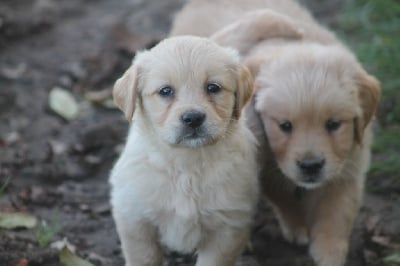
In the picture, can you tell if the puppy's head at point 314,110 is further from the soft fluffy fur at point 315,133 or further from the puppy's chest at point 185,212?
the puppy's chest at point 185,212

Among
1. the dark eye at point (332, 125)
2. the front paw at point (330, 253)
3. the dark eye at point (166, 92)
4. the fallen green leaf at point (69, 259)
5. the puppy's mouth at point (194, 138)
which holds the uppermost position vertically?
the dark eye at point (166, 92)

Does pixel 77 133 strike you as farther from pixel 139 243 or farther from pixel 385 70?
pixel 385 70

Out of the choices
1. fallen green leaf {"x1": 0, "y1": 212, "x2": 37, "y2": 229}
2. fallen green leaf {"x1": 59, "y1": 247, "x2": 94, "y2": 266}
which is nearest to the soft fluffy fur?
fallen green leaf {"x1": 59, "y1": 247, "x2": 94, "y2": 266}

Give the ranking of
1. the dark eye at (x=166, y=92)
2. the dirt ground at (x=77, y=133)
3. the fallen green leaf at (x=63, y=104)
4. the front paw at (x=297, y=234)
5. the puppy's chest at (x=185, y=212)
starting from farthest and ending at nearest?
1. the fallen green leaf at (x=63, y=104)
2. the front paw at (x=297, y=234)
3. the dirt ground at (x=77, y=133)
4. the puppy's chest at (x=185, y=212)
5. the dark eye at (x=166, y=92)

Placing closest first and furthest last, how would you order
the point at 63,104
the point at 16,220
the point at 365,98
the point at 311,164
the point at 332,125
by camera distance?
1. the point at 311,164
2. the point at 332,125
3. the point at 365,98
4. the point at 16,220
5. the point at 63,104

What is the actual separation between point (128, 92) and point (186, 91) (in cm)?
31

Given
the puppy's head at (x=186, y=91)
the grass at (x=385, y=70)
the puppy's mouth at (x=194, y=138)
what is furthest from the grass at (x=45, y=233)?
the grass at (x=385, y=70)

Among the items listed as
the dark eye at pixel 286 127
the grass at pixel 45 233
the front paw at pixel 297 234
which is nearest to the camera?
the dark eye at pixel 286 127

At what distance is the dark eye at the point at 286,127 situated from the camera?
4.43m

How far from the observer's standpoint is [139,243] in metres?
4.26

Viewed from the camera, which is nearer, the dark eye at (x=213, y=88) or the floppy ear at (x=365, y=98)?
the dark eye at (x=213, y=88)

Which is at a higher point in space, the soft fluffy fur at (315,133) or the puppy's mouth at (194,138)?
the puppy's mouth at (194,138)

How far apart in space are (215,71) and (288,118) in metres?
0.55

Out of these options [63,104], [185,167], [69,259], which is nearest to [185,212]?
[185,167]
